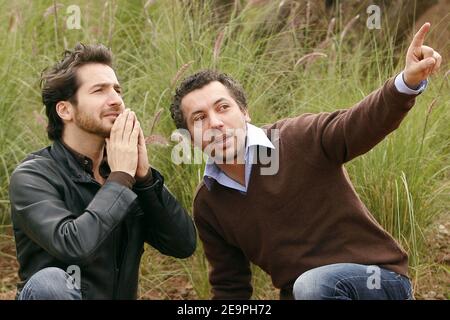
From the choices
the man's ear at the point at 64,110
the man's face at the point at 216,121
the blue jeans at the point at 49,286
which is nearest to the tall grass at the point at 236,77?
the man's face at the point at 216,121

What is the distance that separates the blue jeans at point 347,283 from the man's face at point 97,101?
1042 mm

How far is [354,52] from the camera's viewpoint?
253 inches

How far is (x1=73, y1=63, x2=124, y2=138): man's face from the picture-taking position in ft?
12.6

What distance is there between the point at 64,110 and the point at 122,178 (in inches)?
20.9

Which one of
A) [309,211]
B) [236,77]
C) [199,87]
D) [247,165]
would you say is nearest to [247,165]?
[247,165]

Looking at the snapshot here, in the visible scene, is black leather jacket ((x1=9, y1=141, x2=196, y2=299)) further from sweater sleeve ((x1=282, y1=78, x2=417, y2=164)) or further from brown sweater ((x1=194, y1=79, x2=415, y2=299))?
sweater sleeve ((x1=282, y1=78, x2=417, y2=164))

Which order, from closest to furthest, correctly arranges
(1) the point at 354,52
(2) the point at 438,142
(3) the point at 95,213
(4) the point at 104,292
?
1. (3) the point at 95,213
2. (4) the point at 104,292
3. (2) the point at 438,142
4. (1) the point at 354,52

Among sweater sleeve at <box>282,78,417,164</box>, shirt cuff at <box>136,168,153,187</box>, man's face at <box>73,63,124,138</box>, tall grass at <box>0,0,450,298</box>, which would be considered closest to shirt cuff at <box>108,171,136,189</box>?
shirt cuff at <box>136,168,153,187</box>

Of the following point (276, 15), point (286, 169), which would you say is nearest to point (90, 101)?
point (286, 169)

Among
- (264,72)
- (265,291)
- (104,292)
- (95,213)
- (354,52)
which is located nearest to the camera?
(95,213)

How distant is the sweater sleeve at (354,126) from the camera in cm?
328

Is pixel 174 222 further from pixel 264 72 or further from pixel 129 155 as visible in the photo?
pixel 264 72

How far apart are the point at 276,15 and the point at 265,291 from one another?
7.89 feet

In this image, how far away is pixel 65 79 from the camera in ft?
13.0
